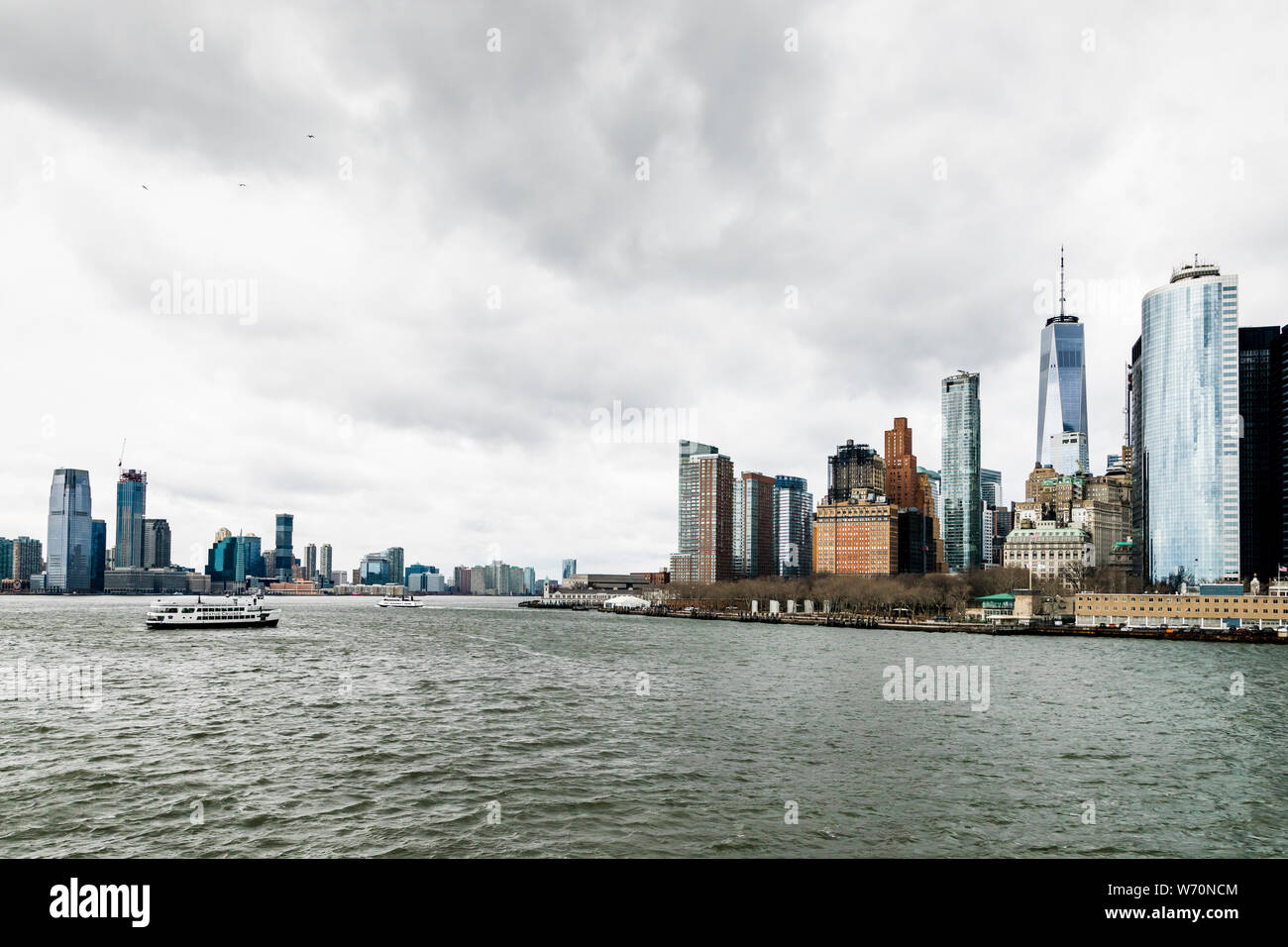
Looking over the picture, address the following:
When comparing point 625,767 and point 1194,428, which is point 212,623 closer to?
point 625,767

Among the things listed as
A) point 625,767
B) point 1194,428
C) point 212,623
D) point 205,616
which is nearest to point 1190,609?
point 1194,428

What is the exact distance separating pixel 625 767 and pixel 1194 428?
663 feet

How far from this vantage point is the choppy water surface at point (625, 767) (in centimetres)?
2122

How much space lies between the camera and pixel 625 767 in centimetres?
2886

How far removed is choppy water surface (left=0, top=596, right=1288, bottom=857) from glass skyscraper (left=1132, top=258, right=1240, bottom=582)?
14627 centimetres

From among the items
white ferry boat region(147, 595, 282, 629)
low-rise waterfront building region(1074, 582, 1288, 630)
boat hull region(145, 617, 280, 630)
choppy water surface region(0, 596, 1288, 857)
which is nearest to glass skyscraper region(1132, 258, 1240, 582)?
low-rise waterfront building region(1074, 582, 1288, 630)

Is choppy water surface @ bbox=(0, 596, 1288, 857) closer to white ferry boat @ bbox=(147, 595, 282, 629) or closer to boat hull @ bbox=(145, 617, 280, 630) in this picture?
boat hull @ bbox=(145, 617, 280, 630)

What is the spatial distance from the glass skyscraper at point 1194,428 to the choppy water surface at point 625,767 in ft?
480

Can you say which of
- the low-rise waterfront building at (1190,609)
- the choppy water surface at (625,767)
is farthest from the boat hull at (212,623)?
the low-rise waterfront building at (1190,609)
